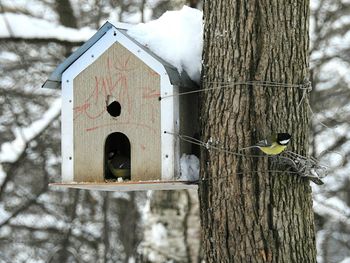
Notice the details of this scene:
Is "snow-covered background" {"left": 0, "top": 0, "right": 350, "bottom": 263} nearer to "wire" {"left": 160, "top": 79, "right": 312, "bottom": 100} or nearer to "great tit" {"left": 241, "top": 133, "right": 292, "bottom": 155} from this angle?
"wire" {"left": 160, "top": 79, "right": 312, "bottom": 100}

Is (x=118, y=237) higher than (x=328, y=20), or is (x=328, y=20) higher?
(x=328, y=20)

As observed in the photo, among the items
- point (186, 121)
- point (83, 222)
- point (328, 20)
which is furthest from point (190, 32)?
point (83, 222)

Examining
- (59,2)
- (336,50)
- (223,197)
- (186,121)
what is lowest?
(223,197)

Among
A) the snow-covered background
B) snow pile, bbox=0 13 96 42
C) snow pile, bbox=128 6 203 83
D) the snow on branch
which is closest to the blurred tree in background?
the snow-covered background

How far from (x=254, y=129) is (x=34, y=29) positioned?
699 cm

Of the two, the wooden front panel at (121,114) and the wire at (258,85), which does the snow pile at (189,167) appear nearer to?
the wooden front panel at (121,114)

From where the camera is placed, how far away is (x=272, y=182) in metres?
4.12

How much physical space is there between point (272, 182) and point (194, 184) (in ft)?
1.34

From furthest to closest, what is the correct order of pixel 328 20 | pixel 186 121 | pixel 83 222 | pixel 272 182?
pixel 83 222 < pixel 328 20 < pixel 186 121 < pixel 272 182

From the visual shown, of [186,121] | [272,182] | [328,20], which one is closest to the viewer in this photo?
[272,182]

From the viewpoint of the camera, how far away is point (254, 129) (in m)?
4.13

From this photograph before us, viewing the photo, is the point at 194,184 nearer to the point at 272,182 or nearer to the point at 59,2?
the point at 272,182

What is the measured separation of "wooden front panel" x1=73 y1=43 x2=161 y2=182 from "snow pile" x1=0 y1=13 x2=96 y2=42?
5.89 m

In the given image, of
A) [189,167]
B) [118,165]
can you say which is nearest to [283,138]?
[189,167]
